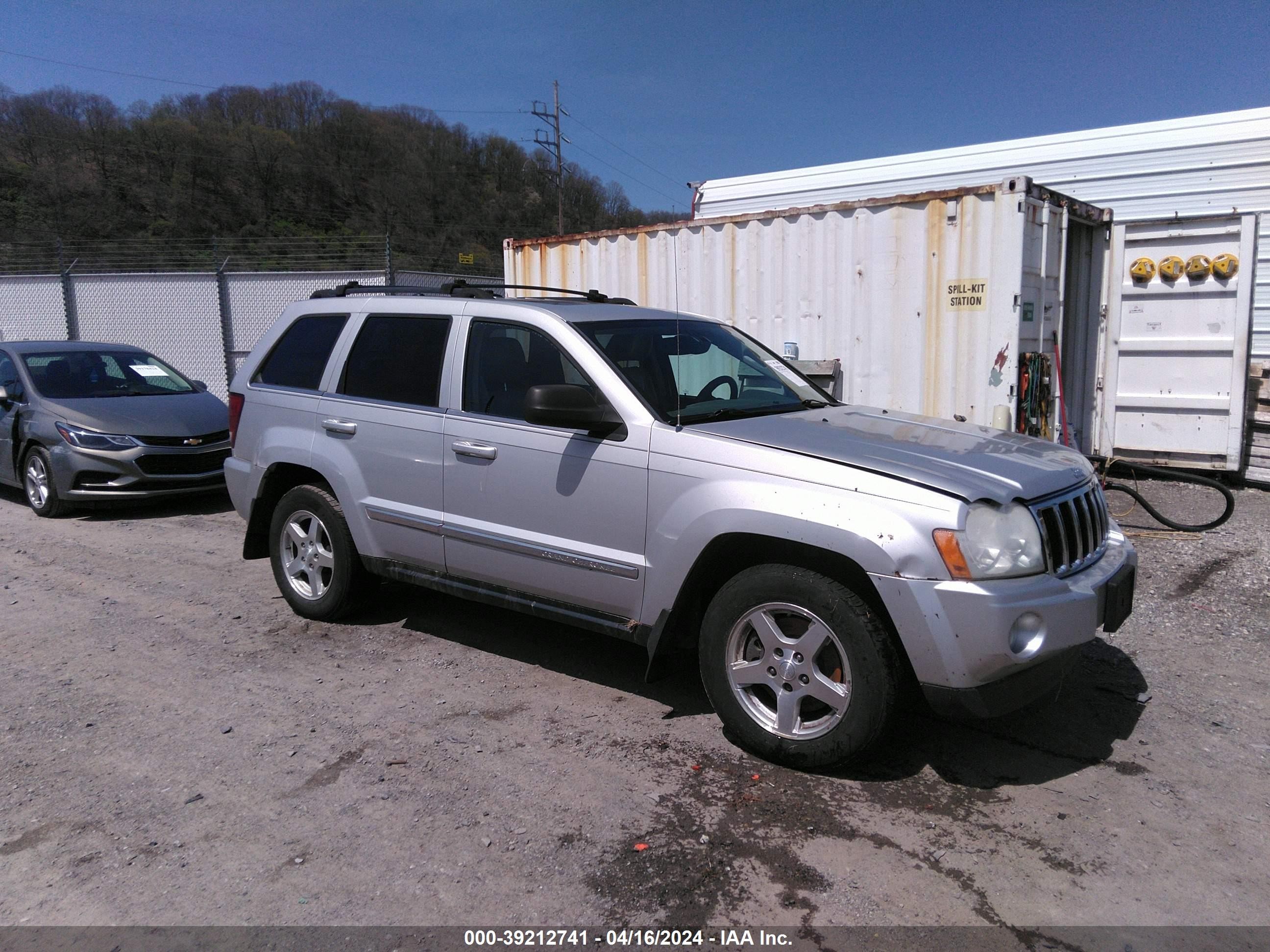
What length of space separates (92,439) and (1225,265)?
1055 cm

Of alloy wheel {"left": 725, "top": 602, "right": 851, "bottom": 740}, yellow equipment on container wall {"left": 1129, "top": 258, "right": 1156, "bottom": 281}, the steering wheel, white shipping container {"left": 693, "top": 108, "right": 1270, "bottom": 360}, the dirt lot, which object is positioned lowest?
the dirt lot

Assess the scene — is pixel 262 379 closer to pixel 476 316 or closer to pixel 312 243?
pixel 476 316

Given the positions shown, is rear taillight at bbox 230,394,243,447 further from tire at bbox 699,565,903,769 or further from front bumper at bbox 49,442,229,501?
tire at bbox 699,565,903,769

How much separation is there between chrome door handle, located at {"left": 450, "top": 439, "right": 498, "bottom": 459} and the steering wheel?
1.01 m

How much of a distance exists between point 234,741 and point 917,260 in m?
6.58

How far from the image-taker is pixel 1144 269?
8867 mm

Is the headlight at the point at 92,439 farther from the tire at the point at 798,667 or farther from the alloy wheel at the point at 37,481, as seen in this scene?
the tire at the point at 798,667

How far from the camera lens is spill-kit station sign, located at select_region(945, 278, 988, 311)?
25.1ft

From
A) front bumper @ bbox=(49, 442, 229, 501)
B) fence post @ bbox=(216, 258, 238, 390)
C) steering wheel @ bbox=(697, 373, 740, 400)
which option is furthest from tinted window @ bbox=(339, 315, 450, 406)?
fence post @ bbox=(216, 258, 238, 390)

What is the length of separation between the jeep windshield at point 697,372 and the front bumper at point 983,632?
4.20 ft

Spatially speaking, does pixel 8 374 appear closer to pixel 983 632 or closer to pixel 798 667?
pixel 798 667

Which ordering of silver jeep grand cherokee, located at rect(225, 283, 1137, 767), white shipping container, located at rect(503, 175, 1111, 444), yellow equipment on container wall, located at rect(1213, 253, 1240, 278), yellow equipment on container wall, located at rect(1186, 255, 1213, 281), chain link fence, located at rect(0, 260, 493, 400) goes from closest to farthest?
silver jeep grand cherokee, located at rect(225, 283, 1137, 767)
white shipping container, located at rect(503, 175, 1111, 444)
yellow equipment on container wall, located at rect(1213, 253, 1240, 278)
yellow equipment on container wall, located at rect(1186, 255, 1213, 281)
chain link fence, located at rect(0, 260, 493, 400)

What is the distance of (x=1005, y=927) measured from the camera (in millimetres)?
2686

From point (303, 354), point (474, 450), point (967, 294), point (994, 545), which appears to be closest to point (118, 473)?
point (303, 354)
